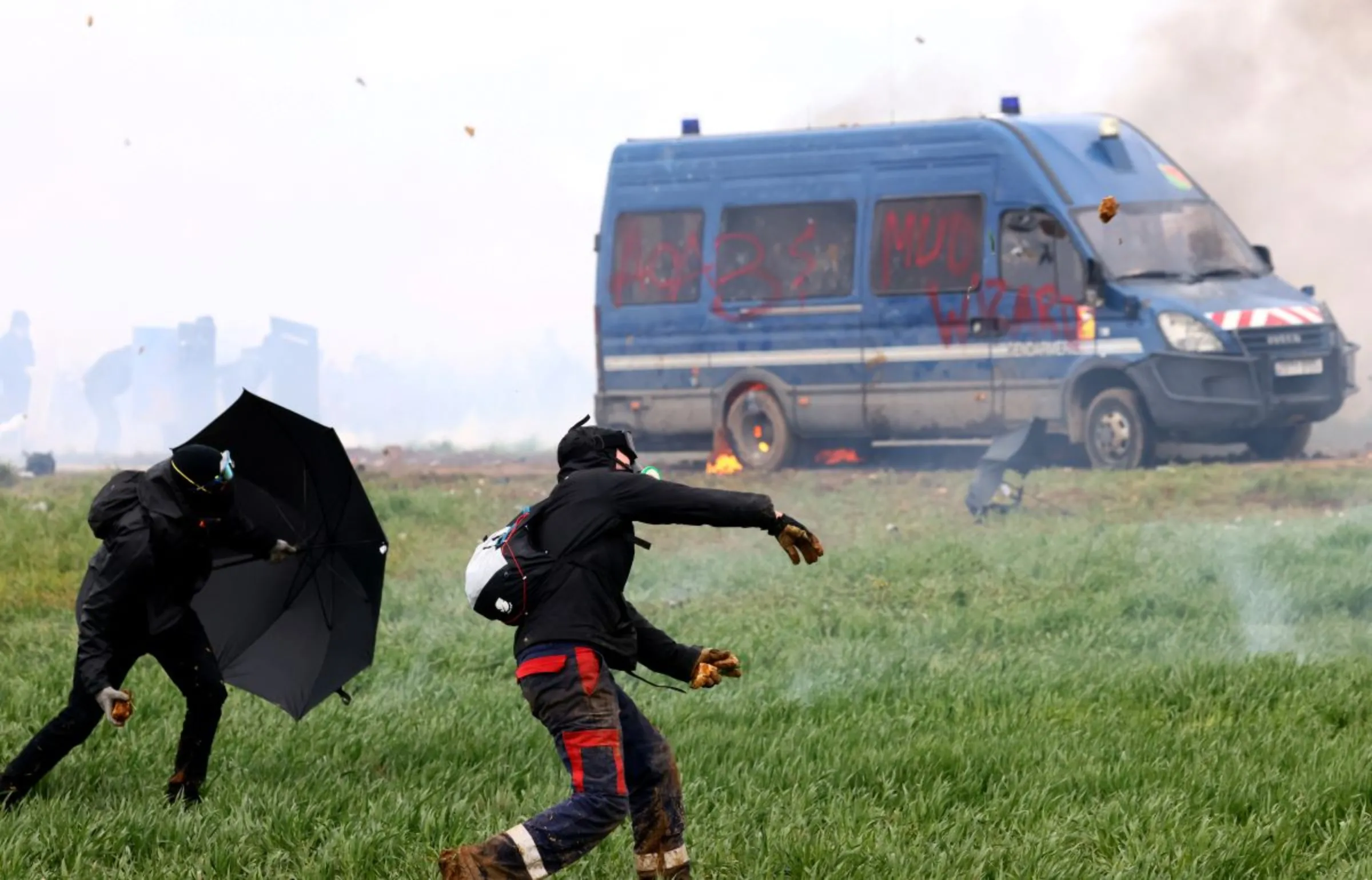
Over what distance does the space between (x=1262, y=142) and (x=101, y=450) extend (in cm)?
1488

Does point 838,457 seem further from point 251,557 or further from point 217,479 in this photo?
point 217,479

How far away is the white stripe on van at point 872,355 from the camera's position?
16.4 metres

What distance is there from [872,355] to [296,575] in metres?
9.99

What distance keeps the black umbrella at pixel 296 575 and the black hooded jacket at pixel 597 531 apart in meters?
2.13

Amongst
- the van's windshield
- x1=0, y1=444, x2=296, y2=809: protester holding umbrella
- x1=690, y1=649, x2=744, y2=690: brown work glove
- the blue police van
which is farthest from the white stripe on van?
x1=690, y1=649, x2=744, y2=690: brown work glove

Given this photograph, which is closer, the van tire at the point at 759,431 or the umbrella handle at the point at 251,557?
the umbrella handle at the point at 251,557

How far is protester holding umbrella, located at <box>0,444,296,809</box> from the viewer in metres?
6.70

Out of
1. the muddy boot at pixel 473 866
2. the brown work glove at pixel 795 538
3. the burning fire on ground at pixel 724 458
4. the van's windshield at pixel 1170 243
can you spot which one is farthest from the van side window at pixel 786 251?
the muddy boot at pixel 473 866

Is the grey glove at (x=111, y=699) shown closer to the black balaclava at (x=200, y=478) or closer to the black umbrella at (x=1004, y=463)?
the black balaclava at (x=200, y=478)

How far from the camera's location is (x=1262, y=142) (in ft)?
74.2

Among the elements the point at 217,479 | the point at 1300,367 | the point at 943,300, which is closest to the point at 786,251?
the point at 943,300

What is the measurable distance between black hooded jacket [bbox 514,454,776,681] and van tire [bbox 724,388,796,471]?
1208 centimetres

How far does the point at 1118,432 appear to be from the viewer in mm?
16578

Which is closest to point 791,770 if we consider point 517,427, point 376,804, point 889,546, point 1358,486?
point 376,804
